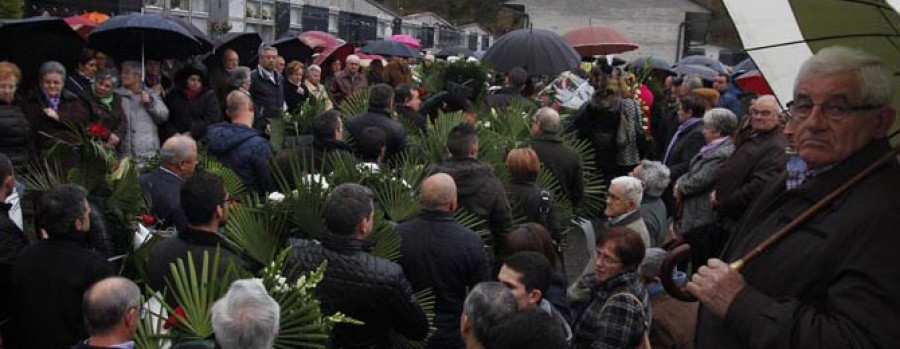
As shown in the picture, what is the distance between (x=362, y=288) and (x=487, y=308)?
97 centimetres

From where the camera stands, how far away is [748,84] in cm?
1201

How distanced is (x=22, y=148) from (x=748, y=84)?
27.0 feet

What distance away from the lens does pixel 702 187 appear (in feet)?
26.6

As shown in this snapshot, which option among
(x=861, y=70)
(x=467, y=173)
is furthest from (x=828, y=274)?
(x=467, y=173)

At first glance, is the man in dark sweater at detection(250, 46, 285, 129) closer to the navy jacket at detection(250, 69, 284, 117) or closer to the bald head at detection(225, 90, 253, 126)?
the navy jacket at detection(250, 69, 284, 117)

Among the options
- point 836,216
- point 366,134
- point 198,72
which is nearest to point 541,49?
point 198,72

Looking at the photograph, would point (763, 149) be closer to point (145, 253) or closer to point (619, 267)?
point (619, 267)

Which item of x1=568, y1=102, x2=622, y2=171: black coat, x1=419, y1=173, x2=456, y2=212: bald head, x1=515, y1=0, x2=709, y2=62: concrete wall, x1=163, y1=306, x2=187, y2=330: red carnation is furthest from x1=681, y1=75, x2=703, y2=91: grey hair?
x1=515, y1=0, x2=709, y2=62: concrete wall

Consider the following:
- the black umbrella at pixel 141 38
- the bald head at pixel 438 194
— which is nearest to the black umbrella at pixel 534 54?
the black umbrella at pixel 141 38

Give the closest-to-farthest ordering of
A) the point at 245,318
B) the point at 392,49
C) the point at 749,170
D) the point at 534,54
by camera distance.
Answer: the point at 245,318 < the point at 749,170 < the point at 534,54 < the point at 392,49

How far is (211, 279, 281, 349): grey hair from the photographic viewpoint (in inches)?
142

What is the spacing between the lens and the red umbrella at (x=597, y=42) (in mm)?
18500

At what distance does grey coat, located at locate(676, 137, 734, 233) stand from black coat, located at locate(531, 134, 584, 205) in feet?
3.33

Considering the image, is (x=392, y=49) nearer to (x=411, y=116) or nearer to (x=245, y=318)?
(x=411, y=116)
